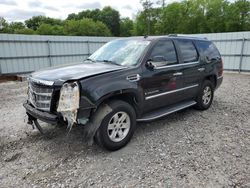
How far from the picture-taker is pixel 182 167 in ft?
10.3

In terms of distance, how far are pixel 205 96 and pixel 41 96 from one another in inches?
160

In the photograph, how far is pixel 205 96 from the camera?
18.3 feet

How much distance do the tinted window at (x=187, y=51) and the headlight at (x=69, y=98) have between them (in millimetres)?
2703

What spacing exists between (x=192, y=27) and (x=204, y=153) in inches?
1709

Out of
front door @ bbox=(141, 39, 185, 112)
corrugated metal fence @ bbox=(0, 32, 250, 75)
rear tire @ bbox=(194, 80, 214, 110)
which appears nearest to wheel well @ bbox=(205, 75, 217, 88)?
rear tire @ bbox=(194, 80, 214, 110)

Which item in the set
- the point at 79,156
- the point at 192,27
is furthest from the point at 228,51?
the point at 192,27

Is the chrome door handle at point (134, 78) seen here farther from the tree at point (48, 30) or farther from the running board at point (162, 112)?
the tree at point (48, 30)

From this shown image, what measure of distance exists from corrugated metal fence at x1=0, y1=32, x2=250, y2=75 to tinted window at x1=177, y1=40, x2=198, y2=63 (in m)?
8.97

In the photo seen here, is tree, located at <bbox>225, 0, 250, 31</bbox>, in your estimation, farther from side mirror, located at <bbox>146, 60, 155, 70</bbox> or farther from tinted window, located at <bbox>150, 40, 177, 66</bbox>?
side mirror, located at <bbox>146, 60, 155, 70</bbox>

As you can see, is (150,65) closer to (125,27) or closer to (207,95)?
(207,95)

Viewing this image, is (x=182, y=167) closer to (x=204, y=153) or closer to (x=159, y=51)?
(x=204, y=153)

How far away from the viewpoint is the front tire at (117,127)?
3.32 meters

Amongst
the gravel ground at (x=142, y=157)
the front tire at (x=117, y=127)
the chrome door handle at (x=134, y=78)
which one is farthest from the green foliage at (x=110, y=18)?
the front tire at (x=117, y=127)

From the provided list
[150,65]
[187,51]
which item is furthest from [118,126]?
[187,51]
